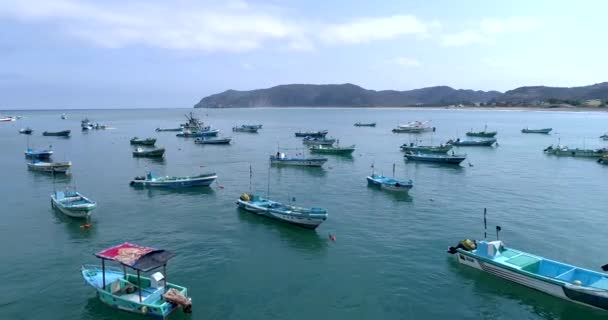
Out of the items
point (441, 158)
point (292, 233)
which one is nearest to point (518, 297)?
point (292, 233)

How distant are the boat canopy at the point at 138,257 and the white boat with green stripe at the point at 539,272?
21199 millimetres

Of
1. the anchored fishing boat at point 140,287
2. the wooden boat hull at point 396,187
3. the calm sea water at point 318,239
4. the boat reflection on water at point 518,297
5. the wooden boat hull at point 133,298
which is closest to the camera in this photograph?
the wooden boat hull at point 133,298

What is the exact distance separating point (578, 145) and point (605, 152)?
31.6 metres

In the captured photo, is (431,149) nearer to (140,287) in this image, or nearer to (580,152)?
(580,152)

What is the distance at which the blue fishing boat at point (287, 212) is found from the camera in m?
41.2

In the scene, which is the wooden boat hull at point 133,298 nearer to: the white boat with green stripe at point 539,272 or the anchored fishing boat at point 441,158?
the white boat with green stripe at point 539,272

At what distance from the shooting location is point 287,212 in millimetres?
42812

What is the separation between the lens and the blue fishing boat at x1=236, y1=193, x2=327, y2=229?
41.2 m

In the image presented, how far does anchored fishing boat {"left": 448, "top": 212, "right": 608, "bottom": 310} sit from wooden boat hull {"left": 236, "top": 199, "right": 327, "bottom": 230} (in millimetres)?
12017

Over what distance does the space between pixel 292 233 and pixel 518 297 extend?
19.5m

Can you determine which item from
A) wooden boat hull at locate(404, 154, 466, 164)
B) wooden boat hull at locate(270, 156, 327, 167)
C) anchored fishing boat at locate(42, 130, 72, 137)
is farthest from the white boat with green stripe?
anchored fishing boat at locate(42, 130, 72, 137)

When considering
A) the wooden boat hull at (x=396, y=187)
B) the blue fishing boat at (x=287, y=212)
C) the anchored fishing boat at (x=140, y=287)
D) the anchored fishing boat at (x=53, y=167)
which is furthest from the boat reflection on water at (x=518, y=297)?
the anchored fishing boat at (x=53, y=167)

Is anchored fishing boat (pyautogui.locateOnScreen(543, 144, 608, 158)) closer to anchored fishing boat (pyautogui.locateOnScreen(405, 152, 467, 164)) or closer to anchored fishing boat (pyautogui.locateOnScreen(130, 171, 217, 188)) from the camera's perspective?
anchored fishing boat (pyautogui.locateOnScreen(405, 152, 467, 164))

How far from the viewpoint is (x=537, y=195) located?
185 feet
